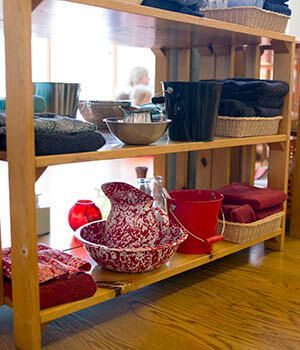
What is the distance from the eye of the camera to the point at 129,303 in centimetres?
130

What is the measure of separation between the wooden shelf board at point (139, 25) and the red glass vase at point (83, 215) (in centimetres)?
53

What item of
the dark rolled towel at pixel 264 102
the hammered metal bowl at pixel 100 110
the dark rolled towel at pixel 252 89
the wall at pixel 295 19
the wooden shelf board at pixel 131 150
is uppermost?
the wall at pixel 295 19

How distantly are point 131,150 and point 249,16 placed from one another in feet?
2.24

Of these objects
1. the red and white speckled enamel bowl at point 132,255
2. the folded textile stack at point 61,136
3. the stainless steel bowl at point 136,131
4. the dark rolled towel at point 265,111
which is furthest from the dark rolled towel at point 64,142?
the dark rolled towel at point 265,111

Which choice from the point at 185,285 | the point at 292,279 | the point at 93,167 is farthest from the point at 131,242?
the point at 93,167

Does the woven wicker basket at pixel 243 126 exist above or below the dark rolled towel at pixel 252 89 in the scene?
below

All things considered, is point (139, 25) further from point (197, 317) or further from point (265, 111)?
point (197, 317)

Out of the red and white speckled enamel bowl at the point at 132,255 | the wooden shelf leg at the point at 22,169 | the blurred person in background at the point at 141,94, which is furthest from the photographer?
the blurred person in background at the point at 141,94

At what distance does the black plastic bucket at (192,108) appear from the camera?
4.41 feet

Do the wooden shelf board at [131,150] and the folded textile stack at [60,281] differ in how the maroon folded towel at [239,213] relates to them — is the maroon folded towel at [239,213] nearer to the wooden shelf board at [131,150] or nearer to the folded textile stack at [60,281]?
the wooden shelf board at [131,150]

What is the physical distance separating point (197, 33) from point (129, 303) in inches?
30.8

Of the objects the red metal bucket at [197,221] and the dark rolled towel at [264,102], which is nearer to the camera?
the red metal bucket at [197,221]

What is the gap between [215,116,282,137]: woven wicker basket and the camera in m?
1.50

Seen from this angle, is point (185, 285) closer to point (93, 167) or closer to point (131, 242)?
point (131, 242)
